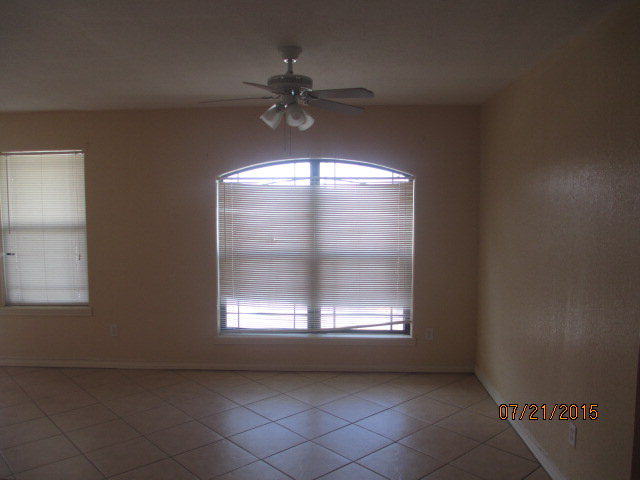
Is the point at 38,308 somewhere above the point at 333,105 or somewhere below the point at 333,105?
below

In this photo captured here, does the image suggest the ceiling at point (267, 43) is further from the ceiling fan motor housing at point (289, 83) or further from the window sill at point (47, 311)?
the window sill at point (47, 311)

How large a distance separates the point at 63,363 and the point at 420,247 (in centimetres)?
370

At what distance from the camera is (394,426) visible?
3432mm

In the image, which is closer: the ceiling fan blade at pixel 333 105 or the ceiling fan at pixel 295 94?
the ceiling fan at pixel 295 94

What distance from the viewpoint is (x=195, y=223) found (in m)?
4.60

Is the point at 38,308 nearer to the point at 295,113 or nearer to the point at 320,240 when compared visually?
the point at 320,240

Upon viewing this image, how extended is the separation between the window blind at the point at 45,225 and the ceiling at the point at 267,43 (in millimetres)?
956

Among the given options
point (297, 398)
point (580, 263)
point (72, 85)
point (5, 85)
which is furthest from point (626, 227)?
point (5, 85)

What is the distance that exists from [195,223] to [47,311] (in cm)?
175

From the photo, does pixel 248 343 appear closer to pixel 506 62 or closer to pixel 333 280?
pixel 333 280

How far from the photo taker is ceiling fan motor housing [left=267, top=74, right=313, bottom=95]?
2.70 meters

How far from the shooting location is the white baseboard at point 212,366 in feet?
14.9

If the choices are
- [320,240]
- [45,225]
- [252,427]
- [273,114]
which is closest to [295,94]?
[273,114]

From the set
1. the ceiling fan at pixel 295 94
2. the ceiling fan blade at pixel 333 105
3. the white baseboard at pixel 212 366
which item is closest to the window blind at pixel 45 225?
the white baseboard at pixel 212 366
